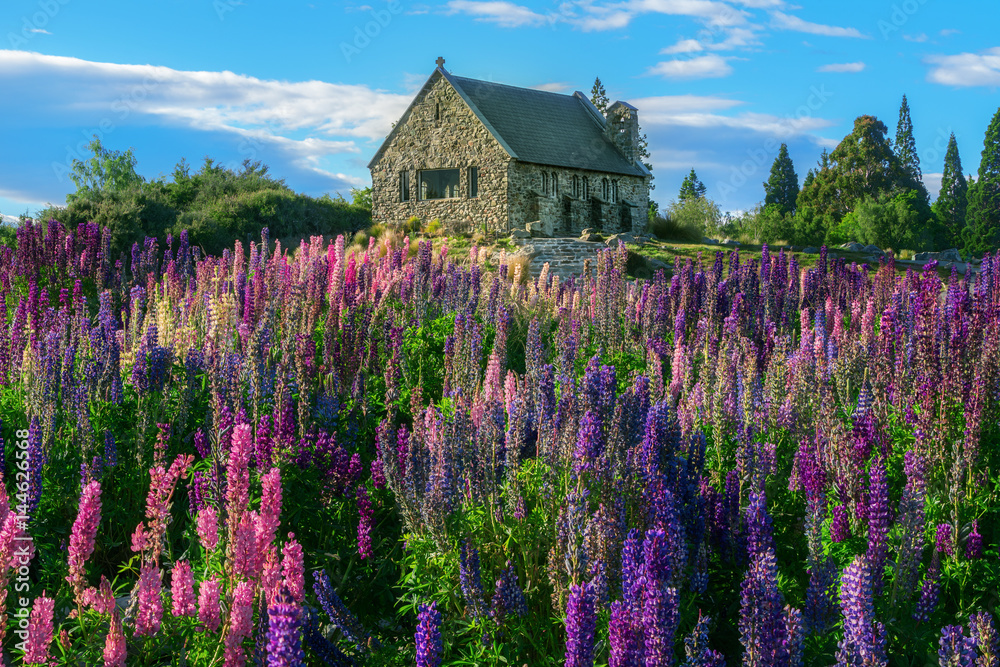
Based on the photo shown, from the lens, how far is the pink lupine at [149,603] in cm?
242

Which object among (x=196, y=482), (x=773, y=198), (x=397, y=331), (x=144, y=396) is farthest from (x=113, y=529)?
(x=773, y=198)

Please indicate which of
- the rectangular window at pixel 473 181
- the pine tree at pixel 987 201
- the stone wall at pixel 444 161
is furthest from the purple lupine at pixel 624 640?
the pine tree at pixel 987 201

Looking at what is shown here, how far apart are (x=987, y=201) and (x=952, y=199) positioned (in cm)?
895

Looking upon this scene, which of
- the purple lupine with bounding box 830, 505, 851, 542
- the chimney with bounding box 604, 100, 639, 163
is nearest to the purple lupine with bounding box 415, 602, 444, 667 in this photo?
the purple lupine with bounding box 830, 505, 851, 542

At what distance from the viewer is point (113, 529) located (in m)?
4.44

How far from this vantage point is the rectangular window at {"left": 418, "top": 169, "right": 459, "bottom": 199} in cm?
3309

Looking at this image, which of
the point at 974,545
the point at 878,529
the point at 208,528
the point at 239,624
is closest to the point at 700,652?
the point at 878,529

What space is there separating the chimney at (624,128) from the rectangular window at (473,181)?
8954 mm

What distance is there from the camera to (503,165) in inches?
1228

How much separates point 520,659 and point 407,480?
0.93 m

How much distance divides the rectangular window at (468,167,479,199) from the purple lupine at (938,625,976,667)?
30.9 m

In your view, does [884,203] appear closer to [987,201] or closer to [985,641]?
[987,201]

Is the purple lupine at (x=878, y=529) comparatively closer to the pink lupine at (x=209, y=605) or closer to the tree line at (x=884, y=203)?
the pink lupine at (x=209, y=605)

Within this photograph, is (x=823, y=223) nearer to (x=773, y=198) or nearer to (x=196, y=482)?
(x=773, y=198)
